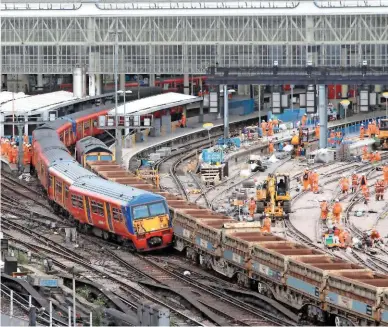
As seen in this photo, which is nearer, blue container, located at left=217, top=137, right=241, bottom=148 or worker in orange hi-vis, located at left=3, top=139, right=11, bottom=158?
worker in orange hi-vis, located at left=3, top=139, right=11, bottom=158

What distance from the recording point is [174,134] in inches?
4299

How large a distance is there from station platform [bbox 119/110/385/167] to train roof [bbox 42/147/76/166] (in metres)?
11.5

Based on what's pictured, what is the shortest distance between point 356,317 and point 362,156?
50711 millimetres

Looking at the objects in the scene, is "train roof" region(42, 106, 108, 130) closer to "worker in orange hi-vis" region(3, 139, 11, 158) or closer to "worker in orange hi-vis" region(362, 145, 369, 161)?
"worker in orange hi-vis" region(3, 139, 11, 158)

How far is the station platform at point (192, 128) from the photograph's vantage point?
9850 centimetres

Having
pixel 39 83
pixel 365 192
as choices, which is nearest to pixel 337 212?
pixel 365 192

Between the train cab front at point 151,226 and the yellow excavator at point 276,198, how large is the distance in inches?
404

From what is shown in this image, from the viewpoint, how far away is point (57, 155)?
77.3 meters

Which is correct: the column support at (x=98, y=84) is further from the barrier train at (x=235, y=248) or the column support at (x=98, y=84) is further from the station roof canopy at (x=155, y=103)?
the barrier train at (x=235, y=248)

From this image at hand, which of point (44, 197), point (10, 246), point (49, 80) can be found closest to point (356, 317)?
point (10, 246)

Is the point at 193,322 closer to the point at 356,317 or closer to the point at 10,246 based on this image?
the point at 356,317

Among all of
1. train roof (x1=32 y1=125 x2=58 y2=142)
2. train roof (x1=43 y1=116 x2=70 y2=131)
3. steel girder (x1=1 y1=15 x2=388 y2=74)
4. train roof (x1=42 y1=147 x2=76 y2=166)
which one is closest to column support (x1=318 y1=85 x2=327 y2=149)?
train roof (x1=43 y1=116 x2=70 y2=131)

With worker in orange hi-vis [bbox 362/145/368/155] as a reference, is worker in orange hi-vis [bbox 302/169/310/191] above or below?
above

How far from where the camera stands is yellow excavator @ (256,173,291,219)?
72.1 m
